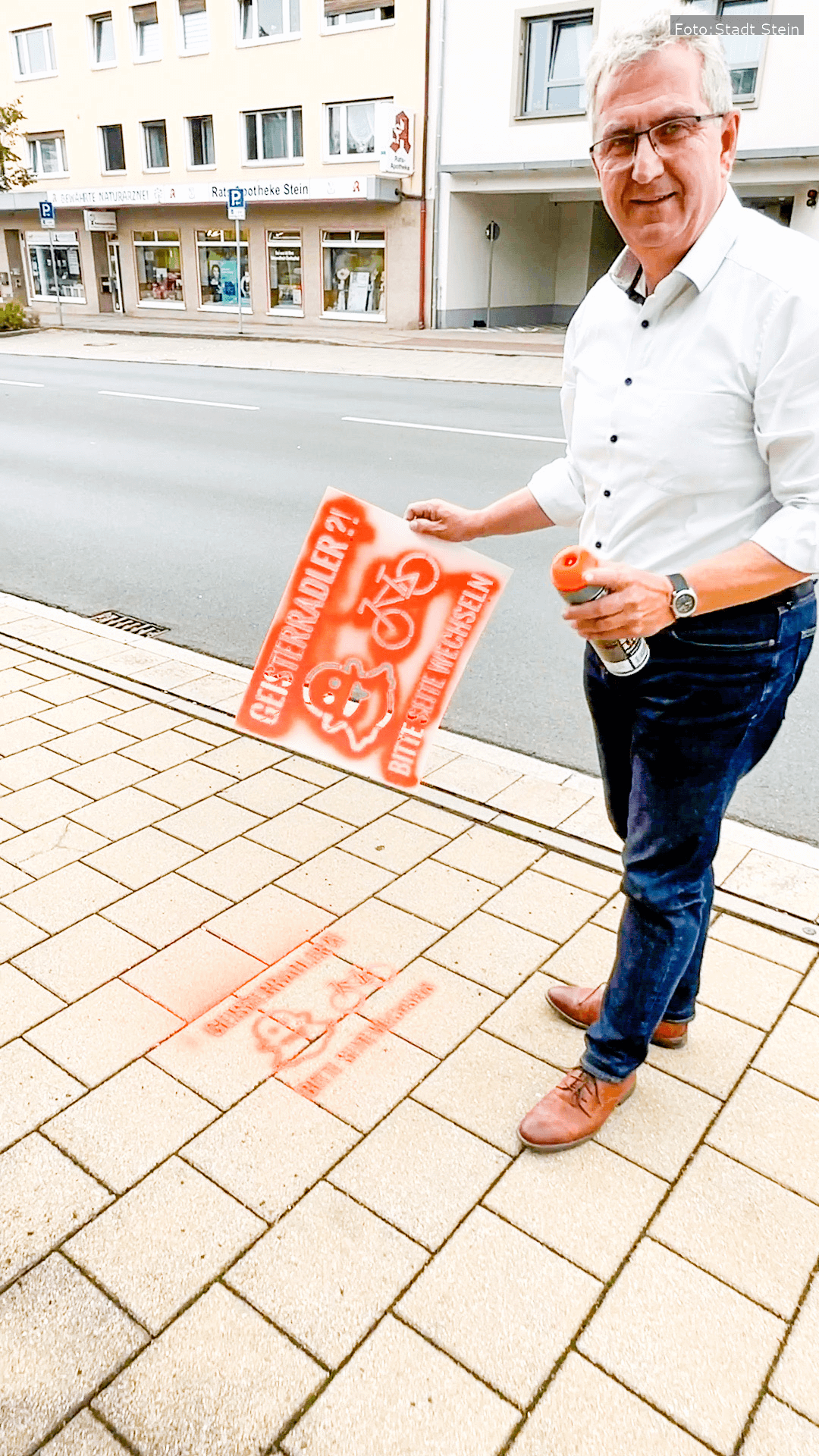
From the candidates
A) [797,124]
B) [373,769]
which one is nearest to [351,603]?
[373,769]

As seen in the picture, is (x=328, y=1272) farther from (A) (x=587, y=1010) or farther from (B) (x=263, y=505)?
(B) (x=263, y=505)

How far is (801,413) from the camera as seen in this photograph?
173cm

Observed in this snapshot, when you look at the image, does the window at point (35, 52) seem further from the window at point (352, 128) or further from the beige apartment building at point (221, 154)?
the window at point (352, 128)

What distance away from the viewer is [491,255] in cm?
2648

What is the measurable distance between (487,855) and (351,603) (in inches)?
42.4

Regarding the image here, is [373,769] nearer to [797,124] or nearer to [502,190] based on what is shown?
[797,124]

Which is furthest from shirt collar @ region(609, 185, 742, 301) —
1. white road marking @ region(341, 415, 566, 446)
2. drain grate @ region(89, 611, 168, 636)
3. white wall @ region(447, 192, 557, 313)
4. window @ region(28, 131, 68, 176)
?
window @ region(28, 131, 68, 176)

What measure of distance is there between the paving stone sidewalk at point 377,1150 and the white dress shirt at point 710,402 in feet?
4.33

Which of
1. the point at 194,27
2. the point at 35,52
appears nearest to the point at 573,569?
the point at 194,27

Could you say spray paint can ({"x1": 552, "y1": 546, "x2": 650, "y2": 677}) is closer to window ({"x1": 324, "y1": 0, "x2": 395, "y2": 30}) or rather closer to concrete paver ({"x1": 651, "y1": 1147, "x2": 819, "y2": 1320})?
concrete paver ({"x1": 651, "y1": 1147, "x2": 819, "y2": 1320})

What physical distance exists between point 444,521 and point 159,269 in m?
33.2

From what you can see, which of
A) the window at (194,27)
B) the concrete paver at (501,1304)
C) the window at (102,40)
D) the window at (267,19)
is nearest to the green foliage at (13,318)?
the window at (194,27)

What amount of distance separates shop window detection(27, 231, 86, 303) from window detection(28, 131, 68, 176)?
6.23ft

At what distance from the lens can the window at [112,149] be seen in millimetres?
31328
